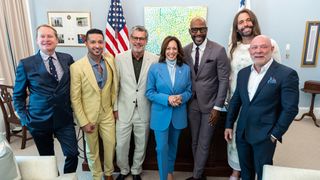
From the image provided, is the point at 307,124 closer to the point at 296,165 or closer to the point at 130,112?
the point at 296,165

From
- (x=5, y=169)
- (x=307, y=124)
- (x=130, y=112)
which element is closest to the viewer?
(x=5, y=169)

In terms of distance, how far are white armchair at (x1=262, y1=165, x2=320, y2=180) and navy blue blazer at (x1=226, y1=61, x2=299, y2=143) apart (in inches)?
9.3

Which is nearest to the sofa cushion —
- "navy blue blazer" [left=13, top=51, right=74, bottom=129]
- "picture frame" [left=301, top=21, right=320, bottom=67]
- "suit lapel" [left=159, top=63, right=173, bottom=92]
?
"navy blue blazer" [left=13, top=51, right=74, bottom=129]

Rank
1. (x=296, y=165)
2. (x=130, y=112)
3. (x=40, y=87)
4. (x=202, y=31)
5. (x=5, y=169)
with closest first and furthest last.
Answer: (x=5, y=169)
(x=40, y=87)
(x=202, y=31)
(x=130, y=112)
(x=296, y=165)

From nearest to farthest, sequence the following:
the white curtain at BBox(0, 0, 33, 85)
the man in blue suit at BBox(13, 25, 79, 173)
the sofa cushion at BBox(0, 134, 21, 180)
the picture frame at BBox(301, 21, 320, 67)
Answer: the sofa cushion at BBox(0, 134, 21, 180)
the man in blue suit at BBox(13, 25, 79, 173)
the white curtain at BBox(0, 0, 33, 85)
the picture frame at BBox(301, 21, 320, 67)

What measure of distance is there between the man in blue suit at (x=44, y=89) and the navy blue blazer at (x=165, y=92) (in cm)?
74

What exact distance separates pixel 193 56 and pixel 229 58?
371 mm

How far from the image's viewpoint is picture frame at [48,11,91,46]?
4508mm

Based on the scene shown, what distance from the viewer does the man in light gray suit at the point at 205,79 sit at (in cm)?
210

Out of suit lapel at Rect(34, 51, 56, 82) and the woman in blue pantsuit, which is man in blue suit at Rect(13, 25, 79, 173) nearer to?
suit lapel at Rect(34, 51, 56, 82)

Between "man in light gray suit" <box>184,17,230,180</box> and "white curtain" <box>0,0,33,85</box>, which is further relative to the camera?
"white curtain" <box>0,0,33,85</box>

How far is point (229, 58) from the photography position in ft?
7.49

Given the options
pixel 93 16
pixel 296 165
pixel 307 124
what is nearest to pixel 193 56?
pixel 296 165

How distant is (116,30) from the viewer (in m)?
4.34
